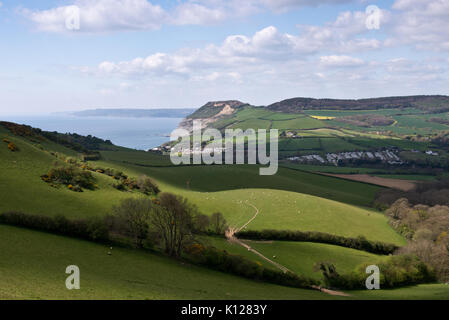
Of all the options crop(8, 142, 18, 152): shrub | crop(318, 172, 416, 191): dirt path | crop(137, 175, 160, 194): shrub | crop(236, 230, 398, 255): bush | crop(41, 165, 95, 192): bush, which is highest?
crop(8, 142, 18, 152): shrub

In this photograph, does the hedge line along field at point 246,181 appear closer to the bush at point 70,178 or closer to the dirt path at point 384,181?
the dirt path at point 384,181

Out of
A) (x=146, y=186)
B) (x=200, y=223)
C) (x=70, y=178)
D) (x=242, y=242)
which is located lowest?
(x=242, y=242)

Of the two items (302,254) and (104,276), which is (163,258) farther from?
(302,254)

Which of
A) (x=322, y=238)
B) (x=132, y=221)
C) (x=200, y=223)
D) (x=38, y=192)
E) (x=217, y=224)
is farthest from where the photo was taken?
(x=322, y=238)

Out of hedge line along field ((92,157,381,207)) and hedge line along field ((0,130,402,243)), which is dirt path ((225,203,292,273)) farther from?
hedge line along field ((92,157,381,207))

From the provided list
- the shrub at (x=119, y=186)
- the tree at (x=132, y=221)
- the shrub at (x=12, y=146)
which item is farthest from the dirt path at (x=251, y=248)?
the shrub at (x=12, y=146)

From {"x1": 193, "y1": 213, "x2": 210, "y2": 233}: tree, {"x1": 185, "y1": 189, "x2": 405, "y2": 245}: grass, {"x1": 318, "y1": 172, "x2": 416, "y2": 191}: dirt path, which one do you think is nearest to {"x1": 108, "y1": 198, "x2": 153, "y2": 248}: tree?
{"x1": 193, "y1": 213, "x2": 210, "y2": 233}: tree

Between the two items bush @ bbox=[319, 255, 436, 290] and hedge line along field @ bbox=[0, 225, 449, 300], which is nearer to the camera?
hedge line along field @ bbox=[0, 225, 449, 300]

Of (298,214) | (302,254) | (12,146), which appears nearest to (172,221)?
(302,254)
